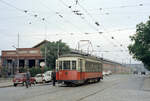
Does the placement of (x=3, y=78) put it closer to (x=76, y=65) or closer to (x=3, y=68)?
(x=3, y=68)

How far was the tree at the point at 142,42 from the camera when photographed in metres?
58.4

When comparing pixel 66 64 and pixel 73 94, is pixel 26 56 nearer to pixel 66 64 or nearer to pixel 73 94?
pixel 66 64

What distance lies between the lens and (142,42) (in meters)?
60.9

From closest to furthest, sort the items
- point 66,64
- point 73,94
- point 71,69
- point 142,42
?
point 73,94 < point 71,69 < point 66,64 < point 142,42

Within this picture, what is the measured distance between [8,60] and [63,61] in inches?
2051

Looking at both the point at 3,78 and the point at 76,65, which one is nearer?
the point at 76,65

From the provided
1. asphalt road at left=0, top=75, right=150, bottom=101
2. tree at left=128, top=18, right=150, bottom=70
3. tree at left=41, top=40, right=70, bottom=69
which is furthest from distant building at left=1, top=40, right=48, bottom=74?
asphalt road at left=0, top=75, right=150, bottom=101

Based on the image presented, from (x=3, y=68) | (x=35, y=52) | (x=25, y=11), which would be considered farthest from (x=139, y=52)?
(x=25, y=11)

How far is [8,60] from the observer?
253ft

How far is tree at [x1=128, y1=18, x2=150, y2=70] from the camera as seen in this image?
192 ft

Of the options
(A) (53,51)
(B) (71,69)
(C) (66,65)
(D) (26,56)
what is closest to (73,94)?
(B) (71,69)

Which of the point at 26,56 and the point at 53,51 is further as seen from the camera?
the point at 26,56

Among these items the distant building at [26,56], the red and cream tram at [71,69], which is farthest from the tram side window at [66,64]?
the distant building at [26,56]

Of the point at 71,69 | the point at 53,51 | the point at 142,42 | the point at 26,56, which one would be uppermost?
the point at 142,42
